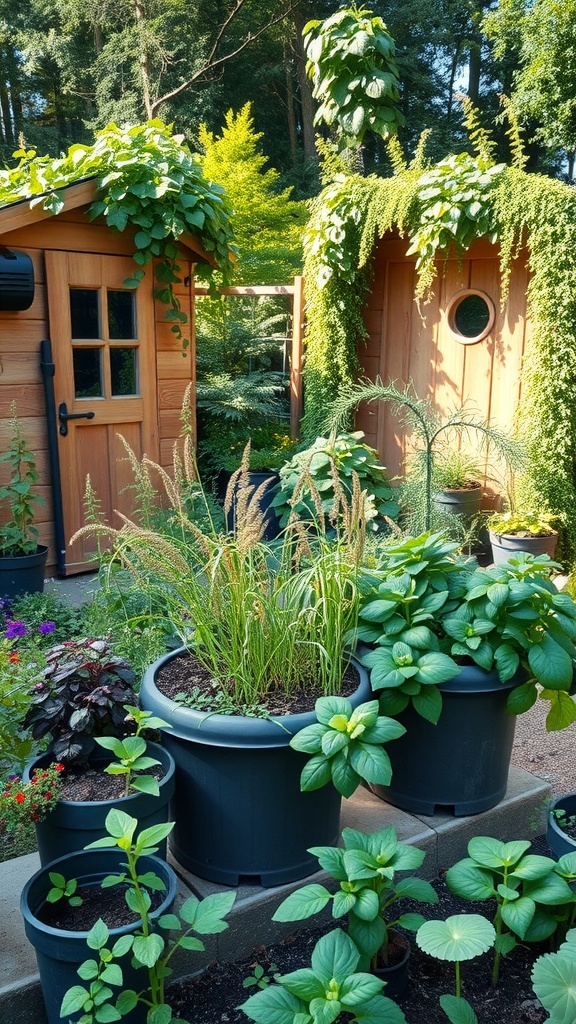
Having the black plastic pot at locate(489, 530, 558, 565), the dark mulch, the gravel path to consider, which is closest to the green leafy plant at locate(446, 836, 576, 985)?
the dark mulch

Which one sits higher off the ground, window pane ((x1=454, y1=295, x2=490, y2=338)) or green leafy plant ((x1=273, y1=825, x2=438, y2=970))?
window pane ((x1=454, y1=295, x2=490, y2=338))

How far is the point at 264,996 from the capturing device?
1448mm

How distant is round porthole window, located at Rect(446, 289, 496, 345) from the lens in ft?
17.7

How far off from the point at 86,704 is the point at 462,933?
975 millimetres

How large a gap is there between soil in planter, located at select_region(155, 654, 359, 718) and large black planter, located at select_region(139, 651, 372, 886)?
7cm

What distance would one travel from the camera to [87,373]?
4.81 m

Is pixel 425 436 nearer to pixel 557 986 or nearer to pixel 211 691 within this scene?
pixel 211 691

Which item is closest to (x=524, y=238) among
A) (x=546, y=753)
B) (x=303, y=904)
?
(x=546, y=753)

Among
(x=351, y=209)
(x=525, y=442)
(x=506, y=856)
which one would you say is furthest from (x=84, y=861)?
(x=351, y=209)

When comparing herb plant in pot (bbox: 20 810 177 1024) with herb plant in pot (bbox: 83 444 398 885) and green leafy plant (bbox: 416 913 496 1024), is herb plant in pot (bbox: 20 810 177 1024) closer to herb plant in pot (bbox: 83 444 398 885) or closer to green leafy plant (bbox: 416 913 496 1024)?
herb plant in pot (bbox: 83 444 398 885)

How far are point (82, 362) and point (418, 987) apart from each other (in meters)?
3.91

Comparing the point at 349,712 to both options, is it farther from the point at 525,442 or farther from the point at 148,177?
the point at 148,177

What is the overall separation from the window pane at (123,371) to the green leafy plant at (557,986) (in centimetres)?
424

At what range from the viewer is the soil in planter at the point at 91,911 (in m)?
1.62
